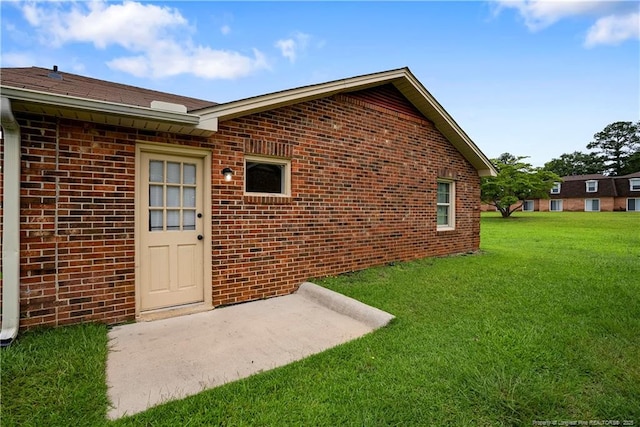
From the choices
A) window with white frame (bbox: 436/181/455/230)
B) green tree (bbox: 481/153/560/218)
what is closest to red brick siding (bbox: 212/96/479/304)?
window with white frame (bbox: 436/181/455/230)

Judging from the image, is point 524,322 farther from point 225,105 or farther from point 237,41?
point 237,41

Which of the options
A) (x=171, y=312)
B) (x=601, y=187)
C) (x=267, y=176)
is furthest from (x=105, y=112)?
(x=601, y=187)

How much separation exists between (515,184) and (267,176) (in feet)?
86.6

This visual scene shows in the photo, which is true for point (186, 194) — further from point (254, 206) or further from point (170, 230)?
point (254, 206)

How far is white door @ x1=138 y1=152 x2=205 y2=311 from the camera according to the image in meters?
3.96

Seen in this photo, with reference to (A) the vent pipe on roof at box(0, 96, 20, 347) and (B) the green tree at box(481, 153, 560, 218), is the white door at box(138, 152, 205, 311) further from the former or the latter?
(B) the green tree at box(481, 153, 560, 218)

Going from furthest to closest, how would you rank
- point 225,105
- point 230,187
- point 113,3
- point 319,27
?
1. point 319,27
2. point 113,3
3. point 230,187
4. point 225,105

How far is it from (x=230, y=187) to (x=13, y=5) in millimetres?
4593

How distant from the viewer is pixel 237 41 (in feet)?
30.6

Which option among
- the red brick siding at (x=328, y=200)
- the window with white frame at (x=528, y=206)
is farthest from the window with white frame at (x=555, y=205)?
the red brick siding at (x=328, y=200)

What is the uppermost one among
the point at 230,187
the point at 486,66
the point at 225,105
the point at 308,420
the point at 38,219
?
the point at 486,66

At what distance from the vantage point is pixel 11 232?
3.06m

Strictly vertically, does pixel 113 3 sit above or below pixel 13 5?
above

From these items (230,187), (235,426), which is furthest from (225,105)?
(235,426)
